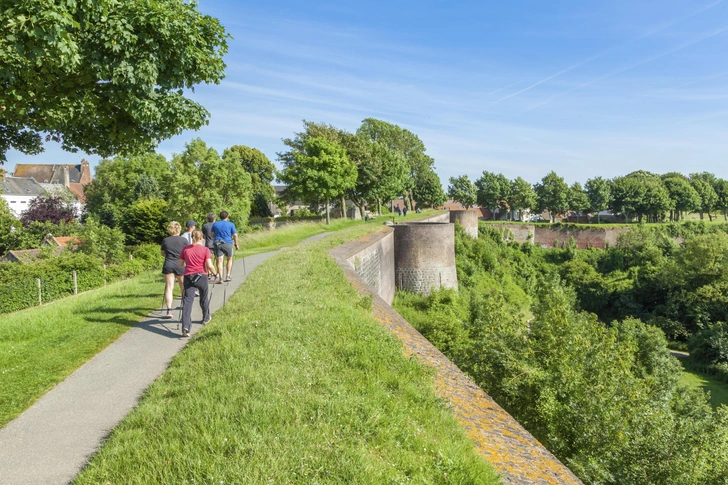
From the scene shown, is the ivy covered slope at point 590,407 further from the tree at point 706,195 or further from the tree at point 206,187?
the tree at point 706,195

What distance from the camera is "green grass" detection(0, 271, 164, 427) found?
5.05 m

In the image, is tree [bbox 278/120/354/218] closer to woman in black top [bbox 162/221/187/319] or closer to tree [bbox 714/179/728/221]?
woman in black top [bbox 162/221/187/319]


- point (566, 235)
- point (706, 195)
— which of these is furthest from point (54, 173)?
point (706, 195)

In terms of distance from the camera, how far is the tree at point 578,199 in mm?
76500

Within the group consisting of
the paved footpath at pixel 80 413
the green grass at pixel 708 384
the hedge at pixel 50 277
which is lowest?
the green grass at pixel 708 384

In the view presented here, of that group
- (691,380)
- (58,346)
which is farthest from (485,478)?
(691,380)

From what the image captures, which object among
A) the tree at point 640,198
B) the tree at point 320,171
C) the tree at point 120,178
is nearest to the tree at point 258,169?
the tree at point 120,178

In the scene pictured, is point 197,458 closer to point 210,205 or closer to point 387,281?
point 387,281

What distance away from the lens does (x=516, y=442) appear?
3.98m

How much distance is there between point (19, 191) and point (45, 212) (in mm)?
28275

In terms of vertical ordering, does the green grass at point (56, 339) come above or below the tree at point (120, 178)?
below

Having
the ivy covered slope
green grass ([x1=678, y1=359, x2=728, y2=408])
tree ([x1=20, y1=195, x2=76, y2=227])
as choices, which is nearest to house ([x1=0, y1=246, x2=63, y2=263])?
tree ([x1=20, y1=195, x2=76, y2=227])

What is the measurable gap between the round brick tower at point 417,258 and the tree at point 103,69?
20556mm

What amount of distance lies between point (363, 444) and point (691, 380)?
Result: 35235 millimetres
